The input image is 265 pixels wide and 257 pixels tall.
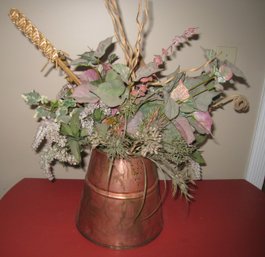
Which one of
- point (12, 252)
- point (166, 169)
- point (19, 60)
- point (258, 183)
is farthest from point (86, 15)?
point (258, 183)

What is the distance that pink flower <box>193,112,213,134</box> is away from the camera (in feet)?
2.01

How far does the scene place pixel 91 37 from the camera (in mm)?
1085

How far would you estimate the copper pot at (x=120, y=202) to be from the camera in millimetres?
631

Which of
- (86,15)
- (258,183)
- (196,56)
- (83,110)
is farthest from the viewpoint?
(258,183)

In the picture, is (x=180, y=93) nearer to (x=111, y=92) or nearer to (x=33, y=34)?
(x=111, y=92)

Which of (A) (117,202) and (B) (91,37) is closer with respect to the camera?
(A) (117,202)

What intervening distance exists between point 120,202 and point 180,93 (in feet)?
1.05

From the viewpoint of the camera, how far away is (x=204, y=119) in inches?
24.1

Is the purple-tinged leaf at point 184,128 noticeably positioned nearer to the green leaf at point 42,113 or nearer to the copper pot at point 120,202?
the copper pot at point 120,202

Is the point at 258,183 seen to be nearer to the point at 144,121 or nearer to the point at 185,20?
the point at 185,20

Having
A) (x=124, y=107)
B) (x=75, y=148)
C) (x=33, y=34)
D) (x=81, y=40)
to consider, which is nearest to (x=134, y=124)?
(x=124, y=107)

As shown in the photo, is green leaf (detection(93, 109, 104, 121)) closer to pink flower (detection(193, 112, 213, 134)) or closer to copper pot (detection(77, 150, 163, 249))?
copper pot (detection(77, 150, 163, 249))

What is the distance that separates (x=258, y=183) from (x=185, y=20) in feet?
3.30

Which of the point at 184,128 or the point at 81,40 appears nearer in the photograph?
the point at 184,128
